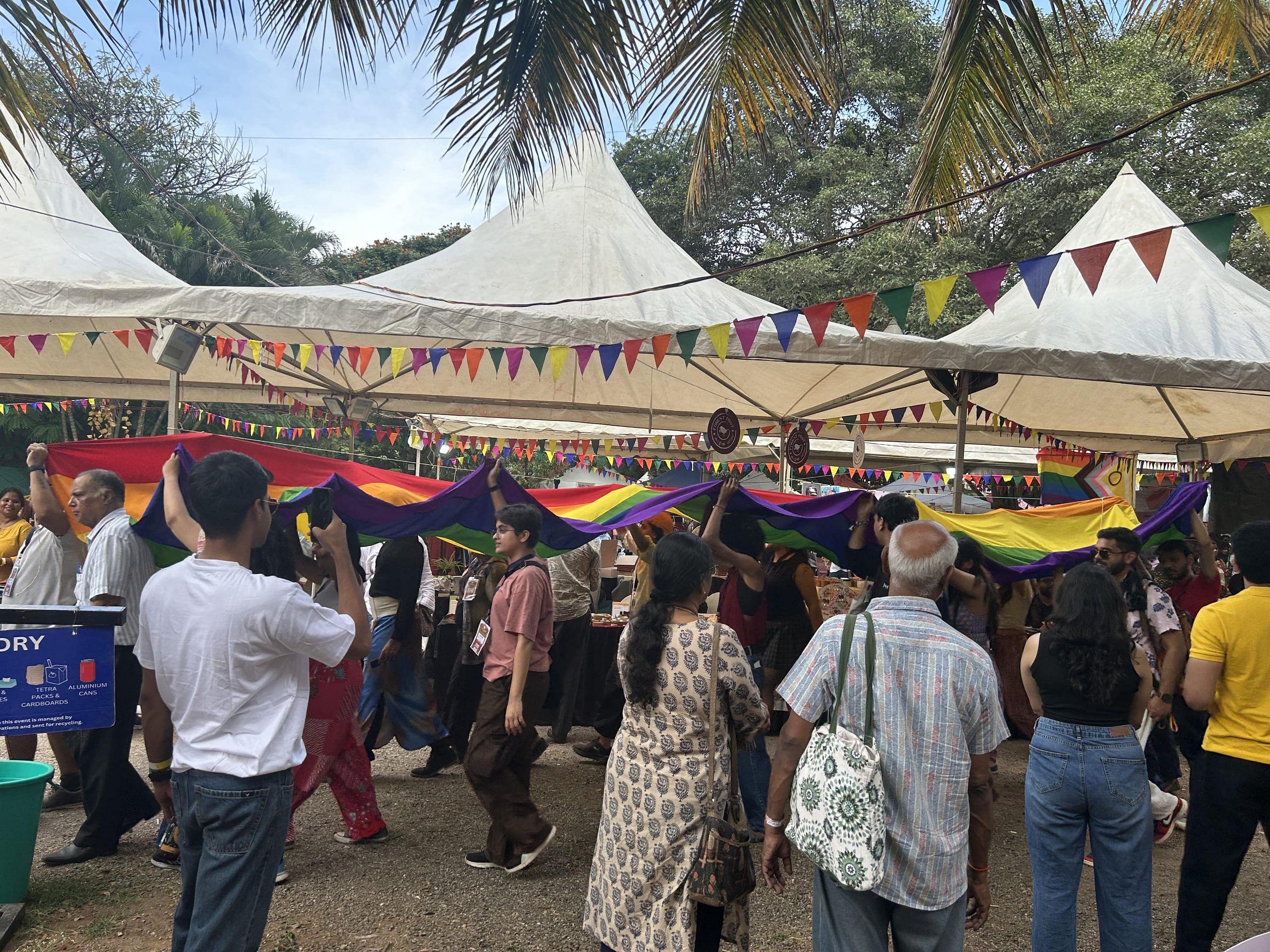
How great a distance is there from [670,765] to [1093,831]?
1359 millimetres

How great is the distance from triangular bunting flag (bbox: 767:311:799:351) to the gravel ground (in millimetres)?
2887

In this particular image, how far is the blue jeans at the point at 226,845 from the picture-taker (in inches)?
91.1

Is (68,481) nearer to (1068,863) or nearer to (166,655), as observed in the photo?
(166,655)

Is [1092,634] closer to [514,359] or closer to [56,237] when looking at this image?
[514,359]

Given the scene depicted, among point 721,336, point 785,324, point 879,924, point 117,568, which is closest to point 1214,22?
point 785,324

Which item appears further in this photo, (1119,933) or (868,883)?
(1119,933)

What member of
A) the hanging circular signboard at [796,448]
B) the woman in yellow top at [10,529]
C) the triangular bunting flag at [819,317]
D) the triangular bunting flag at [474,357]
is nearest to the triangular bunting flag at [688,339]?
the triangular bunting flag at [819,317]

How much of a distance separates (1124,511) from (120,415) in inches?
665

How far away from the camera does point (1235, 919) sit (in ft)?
13.3

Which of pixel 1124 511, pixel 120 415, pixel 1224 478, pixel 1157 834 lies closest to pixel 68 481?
pixel 1124 511

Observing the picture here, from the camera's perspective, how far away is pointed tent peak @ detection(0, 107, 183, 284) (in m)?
6.39

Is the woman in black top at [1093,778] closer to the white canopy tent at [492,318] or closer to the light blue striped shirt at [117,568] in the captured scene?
the white canopy tent at [492,318]

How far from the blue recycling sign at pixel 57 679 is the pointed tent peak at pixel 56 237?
3.61 meters

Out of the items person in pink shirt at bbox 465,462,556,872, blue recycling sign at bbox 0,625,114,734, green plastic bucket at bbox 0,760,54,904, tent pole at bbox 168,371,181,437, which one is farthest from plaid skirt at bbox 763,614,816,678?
tent pole at bbox 168,371,181,437
